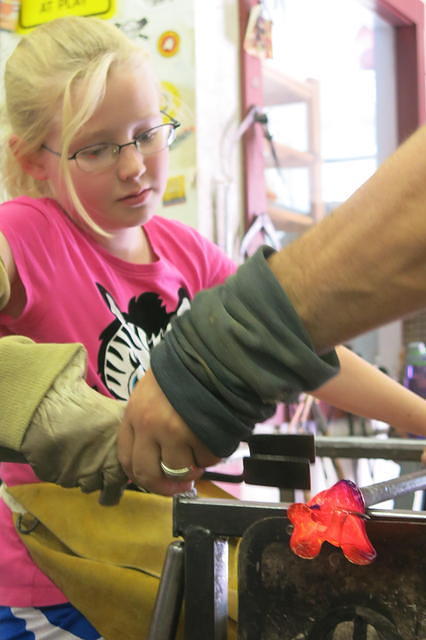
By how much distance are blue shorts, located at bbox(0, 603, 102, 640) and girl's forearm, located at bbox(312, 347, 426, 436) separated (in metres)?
0.45

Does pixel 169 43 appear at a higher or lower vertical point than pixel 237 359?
higher

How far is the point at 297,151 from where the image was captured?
2.93m

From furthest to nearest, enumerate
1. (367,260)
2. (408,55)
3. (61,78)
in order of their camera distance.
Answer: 1. (408,55)
2. (61,78)
3. (367,260)

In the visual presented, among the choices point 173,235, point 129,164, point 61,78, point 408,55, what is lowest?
point 173,235

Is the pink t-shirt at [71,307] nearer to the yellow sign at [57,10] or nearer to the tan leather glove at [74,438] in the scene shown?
the tan leather glove at [74,438]

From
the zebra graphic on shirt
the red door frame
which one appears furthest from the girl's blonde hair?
the red door frame

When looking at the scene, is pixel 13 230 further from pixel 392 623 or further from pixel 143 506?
pixel 392 623

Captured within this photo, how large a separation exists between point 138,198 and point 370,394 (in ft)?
1.40

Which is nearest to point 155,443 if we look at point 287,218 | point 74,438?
point 74,438

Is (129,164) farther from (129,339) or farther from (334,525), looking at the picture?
(334,525)

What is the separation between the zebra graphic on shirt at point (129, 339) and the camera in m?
1.08

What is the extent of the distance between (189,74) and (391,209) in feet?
5.49

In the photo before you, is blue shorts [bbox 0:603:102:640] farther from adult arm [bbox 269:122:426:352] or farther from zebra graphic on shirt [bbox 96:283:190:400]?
adult arm [bbox 269:122:426:352]

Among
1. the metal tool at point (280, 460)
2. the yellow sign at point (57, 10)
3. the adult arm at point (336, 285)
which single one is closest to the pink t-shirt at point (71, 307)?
the metal tool at point (280, 460)
